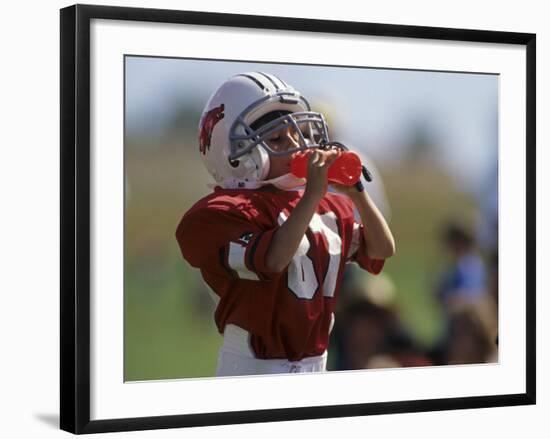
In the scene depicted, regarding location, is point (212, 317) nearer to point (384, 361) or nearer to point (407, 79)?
point (384, 361)

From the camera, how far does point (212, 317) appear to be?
3965 millimetres

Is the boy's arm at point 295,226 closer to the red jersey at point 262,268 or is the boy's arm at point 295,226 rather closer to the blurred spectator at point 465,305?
the red jersey at point 262,268

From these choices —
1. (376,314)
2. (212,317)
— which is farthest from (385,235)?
(212,317)

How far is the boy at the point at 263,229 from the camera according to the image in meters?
3.86

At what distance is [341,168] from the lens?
12.9 ft

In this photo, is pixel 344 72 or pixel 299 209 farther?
pixel 344 72

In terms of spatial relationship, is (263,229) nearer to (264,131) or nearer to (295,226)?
(295,226)

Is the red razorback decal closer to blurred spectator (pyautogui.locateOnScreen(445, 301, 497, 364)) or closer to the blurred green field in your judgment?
the blurred green field

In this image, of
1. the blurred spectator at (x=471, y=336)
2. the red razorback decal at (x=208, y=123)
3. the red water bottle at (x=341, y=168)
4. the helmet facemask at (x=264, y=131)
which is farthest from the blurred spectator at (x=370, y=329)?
the red razorback decal at (x=208, y=123)

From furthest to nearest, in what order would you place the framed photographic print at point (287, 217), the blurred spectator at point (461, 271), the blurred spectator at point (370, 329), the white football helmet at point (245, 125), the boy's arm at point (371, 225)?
1. the blurred spectator at point (461, 271)
2. the blurred spectator at point (370, 329)
3. the boy's arm at point (371, 225)
4. the white football helmet at point (245, 125)
5. the framed photographic print at point (287, 217)

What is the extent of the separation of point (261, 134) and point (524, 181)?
1.01m

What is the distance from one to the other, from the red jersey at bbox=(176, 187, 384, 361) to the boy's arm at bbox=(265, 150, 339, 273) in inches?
1.1

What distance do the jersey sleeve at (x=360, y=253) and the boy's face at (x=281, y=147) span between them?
12.1 inches

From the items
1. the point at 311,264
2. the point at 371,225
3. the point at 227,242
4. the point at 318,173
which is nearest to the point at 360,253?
the point at 371,225
